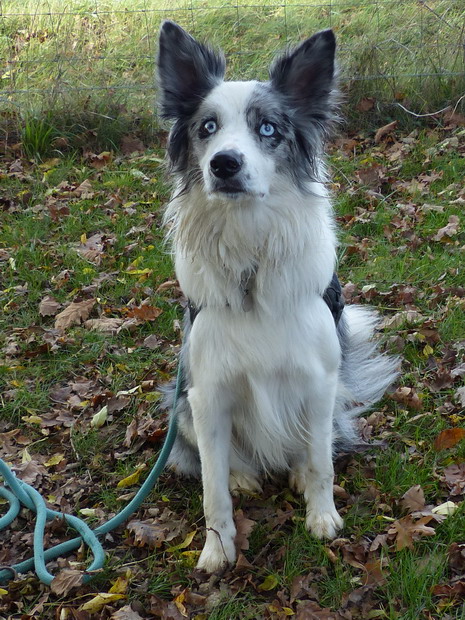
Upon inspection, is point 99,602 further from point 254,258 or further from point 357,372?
point 357,372

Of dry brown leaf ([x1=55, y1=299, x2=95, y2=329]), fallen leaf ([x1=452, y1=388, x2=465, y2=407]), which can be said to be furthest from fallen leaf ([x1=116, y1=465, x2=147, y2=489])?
fallen leaf ([x1=452, y1=388, x2=465, y2=407])

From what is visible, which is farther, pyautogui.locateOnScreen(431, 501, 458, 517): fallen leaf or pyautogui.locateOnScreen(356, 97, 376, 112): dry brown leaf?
pyautogui.locateOnScreen(356, 97, 376, 112): dry brown leaf

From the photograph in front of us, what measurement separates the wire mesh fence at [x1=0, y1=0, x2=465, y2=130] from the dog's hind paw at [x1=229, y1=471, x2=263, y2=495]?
466 centimetres

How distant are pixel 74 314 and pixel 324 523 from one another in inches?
91.3

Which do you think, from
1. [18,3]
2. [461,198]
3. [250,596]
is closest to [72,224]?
[461,198]

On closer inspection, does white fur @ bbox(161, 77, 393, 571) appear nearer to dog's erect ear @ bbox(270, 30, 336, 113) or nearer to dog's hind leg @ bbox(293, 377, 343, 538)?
dog's hind leg @ bbox(293, 377, 343, 538)

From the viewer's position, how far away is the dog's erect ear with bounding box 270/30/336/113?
2.67 m

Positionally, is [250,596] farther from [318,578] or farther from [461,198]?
[461,198]

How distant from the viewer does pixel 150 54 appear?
25.7 ft

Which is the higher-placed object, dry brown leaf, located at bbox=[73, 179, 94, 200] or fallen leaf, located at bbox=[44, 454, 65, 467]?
dry brown leaf, located at bbox=[73, 179, 94, 200]

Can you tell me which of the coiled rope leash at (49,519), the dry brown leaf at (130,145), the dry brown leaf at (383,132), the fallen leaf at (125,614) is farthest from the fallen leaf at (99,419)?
the dry brown leaf at (383,132)

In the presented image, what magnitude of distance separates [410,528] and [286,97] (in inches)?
71.2

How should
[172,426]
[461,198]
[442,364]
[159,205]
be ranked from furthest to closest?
1. [159,205]
2. [461,198]
3. [442,364]
4. [172,426]

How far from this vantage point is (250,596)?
102 inches
